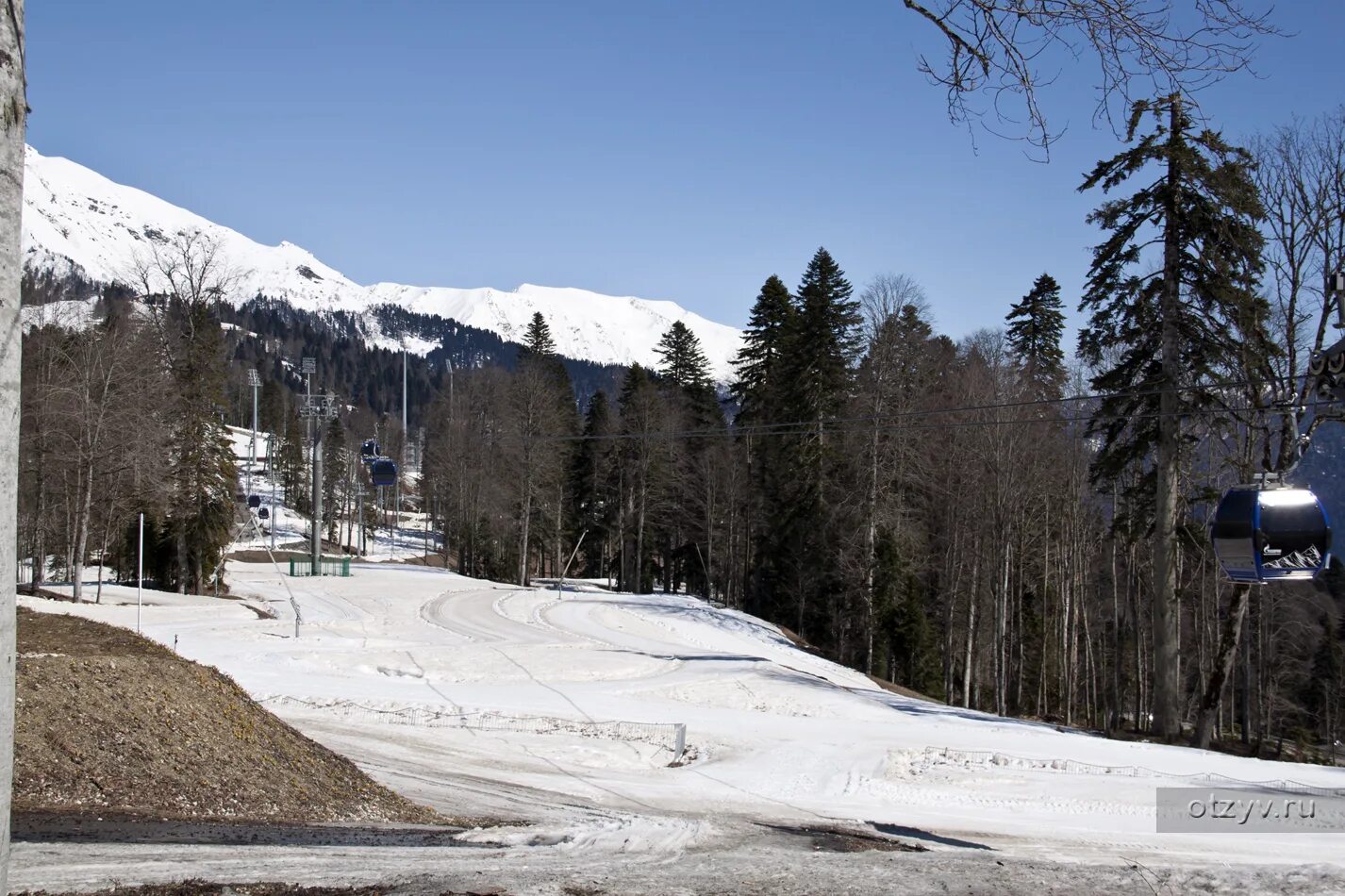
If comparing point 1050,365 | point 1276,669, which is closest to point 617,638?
point 1050,365

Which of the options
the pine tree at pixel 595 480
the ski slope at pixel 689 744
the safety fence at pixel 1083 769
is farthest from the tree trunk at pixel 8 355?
the pine tree at pixel 595 480

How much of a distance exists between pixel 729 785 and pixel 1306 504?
9957 millimetres

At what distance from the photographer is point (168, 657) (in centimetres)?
1350

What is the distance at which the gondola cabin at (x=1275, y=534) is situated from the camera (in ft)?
45.6

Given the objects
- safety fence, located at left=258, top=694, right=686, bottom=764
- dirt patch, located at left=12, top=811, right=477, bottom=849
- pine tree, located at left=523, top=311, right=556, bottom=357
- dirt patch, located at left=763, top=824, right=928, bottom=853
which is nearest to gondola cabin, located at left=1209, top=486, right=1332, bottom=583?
dirt patch, located at left=763, top=824, right=928, bottom=853

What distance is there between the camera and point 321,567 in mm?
52250

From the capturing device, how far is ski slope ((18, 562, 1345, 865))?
14.1 meters

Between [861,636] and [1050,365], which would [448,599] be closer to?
[861,636]

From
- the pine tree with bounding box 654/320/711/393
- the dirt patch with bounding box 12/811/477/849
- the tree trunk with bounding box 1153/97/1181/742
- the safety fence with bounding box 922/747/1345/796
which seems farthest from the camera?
the pine tree with bounding box 654/320/711/393

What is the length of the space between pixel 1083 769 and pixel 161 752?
16.3 m

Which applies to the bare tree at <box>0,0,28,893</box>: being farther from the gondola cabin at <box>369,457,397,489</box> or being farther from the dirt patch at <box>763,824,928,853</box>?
the gondola cabin at <box>369,457,397,489</box>

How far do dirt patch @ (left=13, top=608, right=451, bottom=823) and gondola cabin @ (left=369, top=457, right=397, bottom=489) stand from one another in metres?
29.8

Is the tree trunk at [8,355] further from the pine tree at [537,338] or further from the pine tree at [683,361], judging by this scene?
the pine tree at [537,338]

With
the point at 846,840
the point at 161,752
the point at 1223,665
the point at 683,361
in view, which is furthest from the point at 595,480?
the point at 161,752
